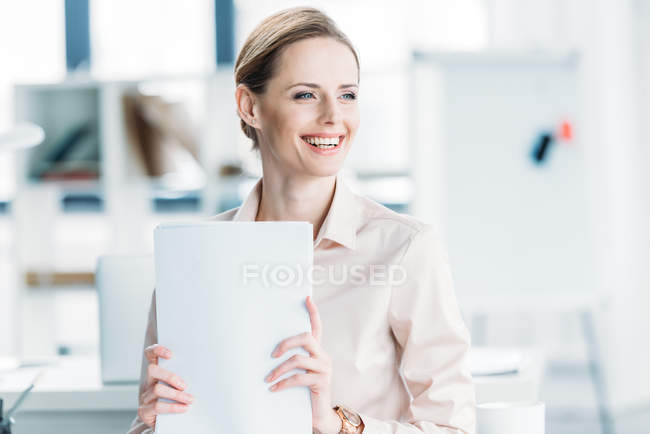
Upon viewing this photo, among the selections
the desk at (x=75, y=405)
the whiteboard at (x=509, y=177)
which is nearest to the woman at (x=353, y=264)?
the desk at (x=75, y=405)

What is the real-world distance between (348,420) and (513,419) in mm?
259

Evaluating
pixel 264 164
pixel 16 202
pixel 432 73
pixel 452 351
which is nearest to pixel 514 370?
pixel 452 351

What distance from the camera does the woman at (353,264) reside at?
1.31m

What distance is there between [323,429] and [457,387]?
0.24 meters

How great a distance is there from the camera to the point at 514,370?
1.90m

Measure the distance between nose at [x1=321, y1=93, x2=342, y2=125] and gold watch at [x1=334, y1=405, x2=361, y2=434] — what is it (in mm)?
454

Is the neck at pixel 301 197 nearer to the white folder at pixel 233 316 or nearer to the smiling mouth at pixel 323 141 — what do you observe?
the smiling mouth at pixel 323 141

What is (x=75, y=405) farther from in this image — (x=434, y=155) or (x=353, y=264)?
(x=434, y=155)

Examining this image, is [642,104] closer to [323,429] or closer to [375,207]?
[375,207]

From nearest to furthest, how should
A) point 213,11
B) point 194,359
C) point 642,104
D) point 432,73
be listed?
1. point 194,359
2. point 432,73
3. point 642,104
4. point 213,11

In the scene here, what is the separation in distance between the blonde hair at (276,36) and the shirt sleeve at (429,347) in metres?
0.37

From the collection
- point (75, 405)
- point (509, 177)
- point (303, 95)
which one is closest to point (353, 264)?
point (303, 95)

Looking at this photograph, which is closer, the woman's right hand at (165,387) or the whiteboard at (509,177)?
the woman's right hand at (165,387)

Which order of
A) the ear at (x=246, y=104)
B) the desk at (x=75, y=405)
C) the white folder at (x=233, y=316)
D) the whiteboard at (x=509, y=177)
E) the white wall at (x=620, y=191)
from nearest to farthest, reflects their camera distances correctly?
the white folder at (x=233, y=316)
the ear at (x=246, y=104)
the desk at (x=75, y=405)
the whiteboard at (x=509, y=177)
the white wall at (x=620, y=191)
